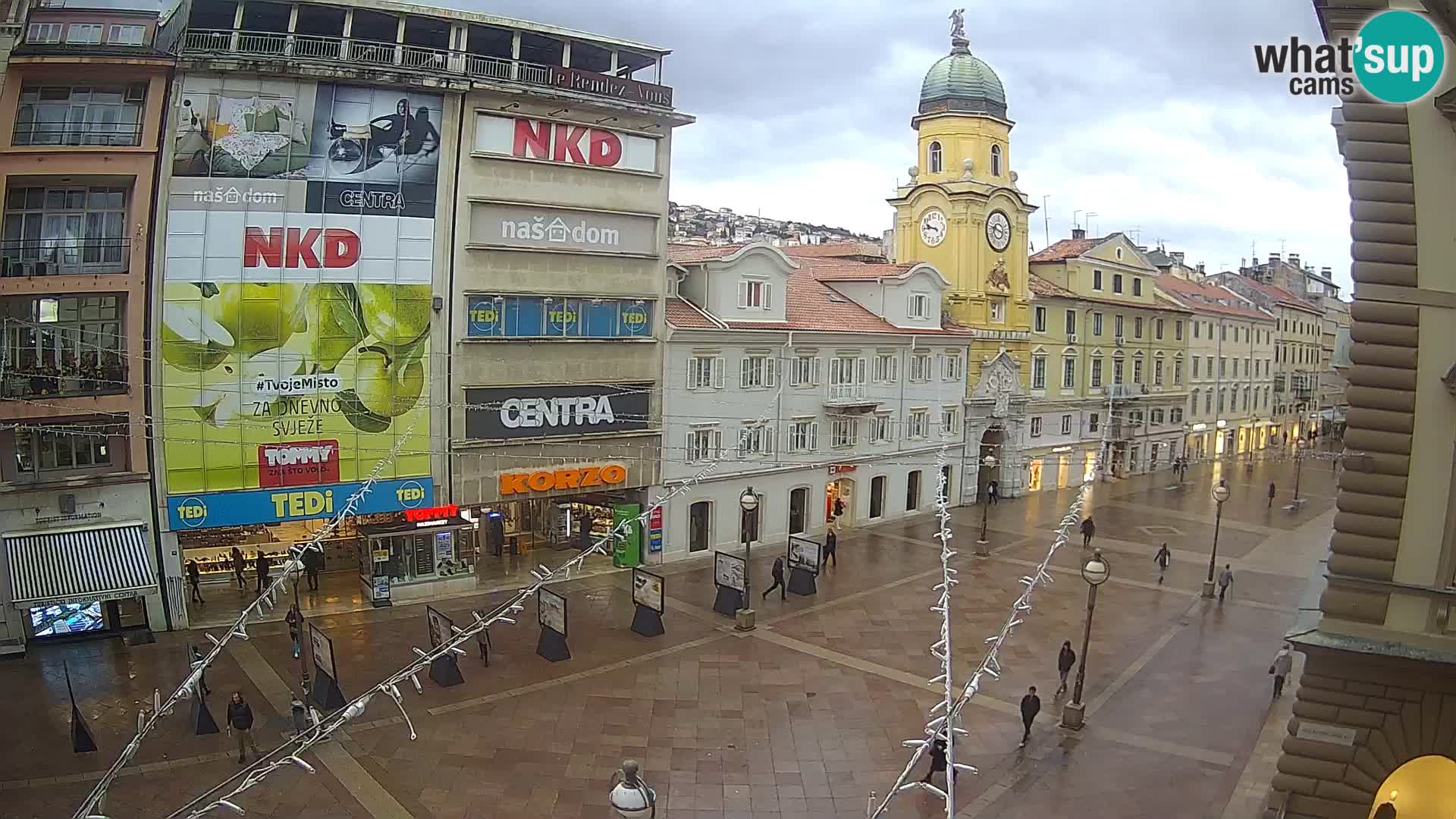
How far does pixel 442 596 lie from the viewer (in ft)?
96.0

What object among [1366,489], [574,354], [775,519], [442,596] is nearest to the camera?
[1366,489]

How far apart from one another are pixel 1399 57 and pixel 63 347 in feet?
92.9

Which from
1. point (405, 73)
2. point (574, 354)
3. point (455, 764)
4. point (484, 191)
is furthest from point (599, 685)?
point (405, 73)

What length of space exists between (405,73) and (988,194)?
1141 inches

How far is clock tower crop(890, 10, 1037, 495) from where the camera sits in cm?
4669

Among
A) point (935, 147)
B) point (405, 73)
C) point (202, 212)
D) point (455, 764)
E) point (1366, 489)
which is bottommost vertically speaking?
point (455, 764)

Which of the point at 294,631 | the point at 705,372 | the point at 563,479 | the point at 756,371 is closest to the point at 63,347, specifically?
the point at 294,631

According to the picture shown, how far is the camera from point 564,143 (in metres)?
30.2

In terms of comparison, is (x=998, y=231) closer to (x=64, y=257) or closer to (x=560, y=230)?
(x=560, y=230)

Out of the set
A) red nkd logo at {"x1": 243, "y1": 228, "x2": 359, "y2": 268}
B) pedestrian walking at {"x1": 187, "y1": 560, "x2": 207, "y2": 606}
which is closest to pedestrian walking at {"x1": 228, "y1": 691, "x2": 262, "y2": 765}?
pedestrian walking at {"x1": 187, "y1": 560, "x2": 207, "y2": 606}

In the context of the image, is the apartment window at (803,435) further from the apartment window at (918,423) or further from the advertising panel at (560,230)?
the advertising panel at (560,230)

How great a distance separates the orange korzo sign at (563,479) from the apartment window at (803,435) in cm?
795

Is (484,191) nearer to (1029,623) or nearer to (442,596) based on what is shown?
(442,596)

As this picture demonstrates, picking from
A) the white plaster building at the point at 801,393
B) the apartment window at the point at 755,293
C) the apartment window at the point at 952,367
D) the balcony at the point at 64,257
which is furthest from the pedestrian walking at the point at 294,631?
the apartment window at the point at 952,367
